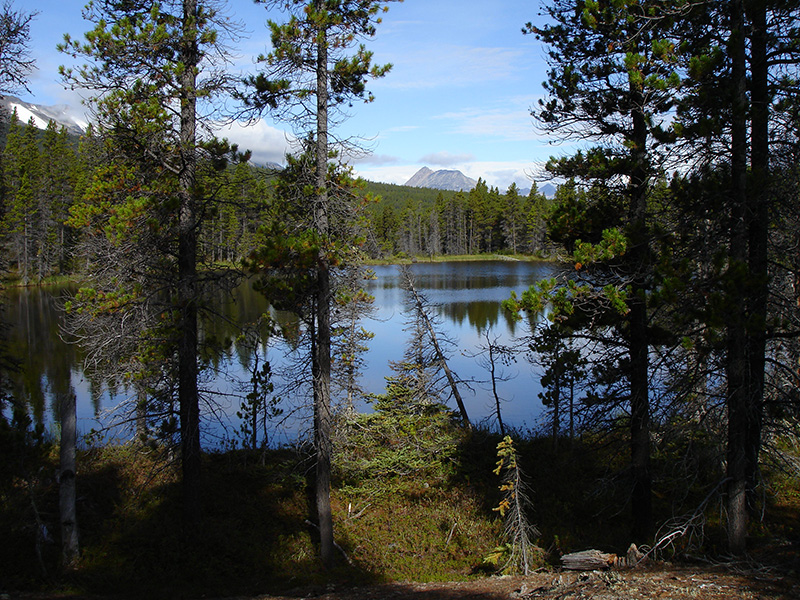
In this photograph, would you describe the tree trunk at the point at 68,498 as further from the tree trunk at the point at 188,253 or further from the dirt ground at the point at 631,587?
the dirt ground at the point at 631,587

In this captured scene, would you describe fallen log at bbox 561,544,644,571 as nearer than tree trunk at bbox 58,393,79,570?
Yes

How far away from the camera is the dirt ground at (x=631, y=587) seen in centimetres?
559

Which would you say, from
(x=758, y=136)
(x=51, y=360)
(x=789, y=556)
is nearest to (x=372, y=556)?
(x=789, y=556)

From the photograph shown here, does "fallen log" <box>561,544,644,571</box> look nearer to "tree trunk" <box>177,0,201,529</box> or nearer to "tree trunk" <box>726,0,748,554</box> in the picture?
"tree trunk" <box>726,0,748,554</box>

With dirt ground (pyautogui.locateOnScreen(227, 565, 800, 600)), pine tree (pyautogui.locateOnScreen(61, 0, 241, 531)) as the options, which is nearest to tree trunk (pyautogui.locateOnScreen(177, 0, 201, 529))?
pine tree (pyautogui.locateOnScreen(61, 0, 241, 531))

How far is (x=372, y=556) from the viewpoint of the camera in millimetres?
10234

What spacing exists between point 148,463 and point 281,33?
9.99 meters

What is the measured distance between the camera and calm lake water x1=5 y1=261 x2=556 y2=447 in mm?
15438

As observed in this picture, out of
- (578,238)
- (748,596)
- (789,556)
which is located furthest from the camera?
(578,238)

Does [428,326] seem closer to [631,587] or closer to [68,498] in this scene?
Answer: [68,498]

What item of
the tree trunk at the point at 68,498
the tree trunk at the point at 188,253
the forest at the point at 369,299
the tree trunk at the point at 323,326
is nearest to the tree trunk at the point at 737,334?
the forest at the point at 369,299

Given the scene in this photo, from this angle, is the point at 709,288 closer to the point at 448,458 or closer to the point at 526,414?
the point at 448,458

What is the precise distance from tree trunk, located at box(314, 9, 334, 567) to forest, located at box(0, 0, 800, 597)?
0.15 ft

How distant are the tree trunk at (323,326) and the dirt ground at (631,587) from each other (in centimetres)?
169
